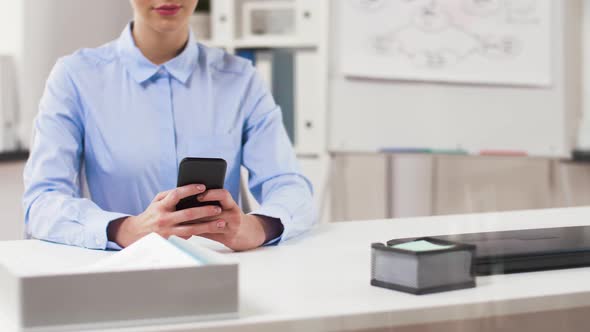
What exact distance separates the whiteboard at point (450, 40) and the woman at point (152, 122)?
1.29m

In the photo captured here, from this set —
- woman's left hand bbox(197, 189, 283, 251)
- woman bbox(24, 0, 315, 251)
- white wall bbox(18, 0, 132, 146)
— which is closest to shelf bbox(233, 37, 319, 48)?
white wall bbox(18, 0, 132, 146)

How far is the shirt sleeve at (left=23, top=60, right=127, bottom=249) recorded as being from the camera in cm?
136

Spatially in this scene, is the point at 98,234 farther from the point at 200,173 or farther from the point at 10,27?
the point at 10,27

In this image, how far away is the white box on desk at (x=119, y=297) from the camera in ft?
2.79

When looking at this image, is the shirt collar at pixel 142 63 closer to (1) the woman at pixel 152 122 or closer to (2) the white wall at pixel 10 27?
(1) the woman at pixel 152 122

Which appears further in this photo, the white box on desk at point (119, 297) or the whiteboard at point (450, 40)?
the whiteboard at point (450, 40)

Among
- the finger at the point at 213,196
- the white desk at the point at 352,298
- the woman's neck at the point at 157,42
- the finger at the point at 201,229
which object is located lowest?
the white desk at the point at 352,298

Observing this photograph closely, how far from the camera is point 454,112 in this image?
3.03 meters

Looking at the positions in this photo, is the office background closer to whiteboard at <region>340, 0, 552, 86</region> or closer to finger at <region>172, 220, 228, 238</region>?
whiteboard at <region>340, 0, 552, 86</region>

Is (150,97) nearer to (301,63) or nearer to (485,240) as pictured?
(485,240)

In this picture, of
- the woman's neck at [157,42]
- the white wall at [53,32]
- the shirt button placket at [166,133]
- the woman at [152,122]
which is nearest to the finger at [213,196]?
the woman at [152,122]

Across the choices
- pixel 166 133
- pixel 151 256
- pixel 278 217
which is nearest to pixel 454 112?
pixel 166 133

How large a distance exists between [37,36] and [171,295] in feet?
7.78

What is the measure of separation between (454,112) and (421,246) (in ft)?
6.69
